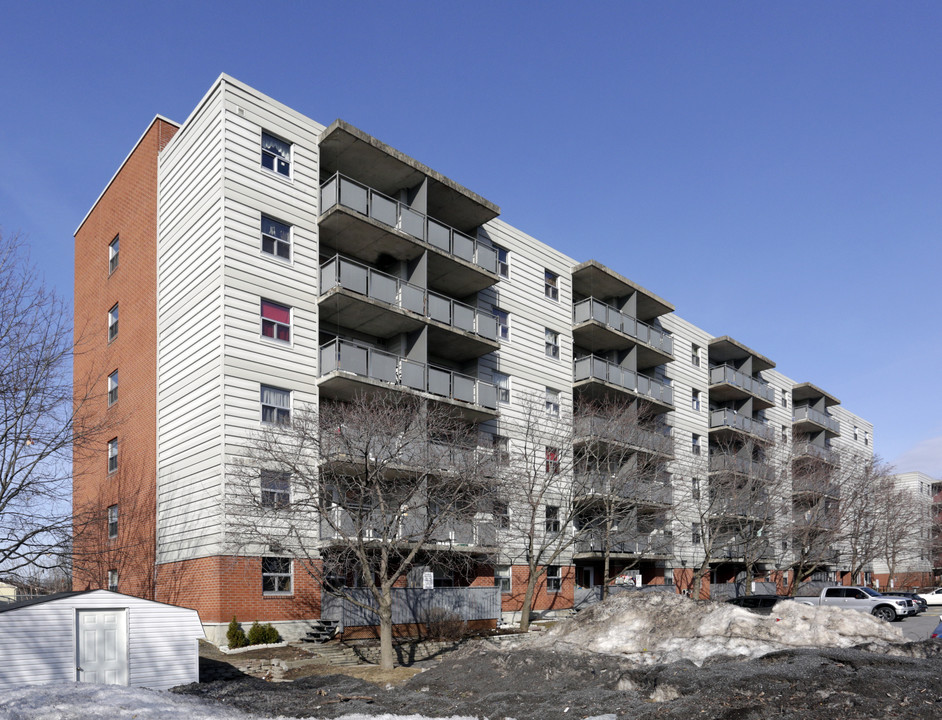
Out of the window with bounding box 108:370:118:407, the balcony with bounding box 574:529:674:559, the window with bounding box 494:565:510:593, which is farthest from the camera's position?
the balcony with bounding box 574:529:674:559

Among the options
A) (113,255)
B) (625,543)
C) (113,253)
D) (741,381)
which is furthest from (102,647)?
(741,381)

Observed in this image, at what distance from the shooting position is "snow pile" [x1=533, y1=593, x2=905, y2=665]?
2264 centimetres

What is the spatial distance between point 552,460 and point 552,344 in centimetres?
851

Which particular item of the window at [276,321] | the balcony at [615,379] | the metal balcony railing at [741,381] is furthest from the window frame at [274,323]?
the metal balcony railing at [741,381]

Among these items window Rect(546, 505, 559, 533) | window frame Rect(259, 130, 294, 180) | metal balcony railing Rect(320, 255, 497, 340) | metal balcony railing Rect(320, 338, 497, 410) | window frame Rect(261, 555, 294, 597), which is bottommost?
window frame Rect(261, 555, 294, 597)

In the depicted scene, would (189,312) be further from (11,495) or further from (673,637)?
(673,637)

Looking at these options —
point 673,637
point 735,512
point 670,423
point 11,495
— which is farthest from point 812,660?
point 670,423

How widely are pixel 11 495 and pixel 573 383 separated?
24.5 metres

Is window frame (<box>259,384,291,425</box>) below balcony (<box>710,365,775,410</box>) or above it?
below

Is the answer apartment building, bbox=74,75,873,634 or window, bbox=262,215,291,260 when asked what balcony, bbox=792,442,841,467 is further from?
window, bbox=262,215,291,260

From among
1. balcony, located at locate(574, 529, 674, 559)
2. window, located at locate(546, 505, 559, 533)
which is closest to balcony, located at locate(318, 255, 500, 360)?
window, located at locate(546, 505, 559, 533)

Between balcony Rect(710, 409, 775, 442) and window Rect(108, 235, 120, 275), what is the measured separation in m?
34.9

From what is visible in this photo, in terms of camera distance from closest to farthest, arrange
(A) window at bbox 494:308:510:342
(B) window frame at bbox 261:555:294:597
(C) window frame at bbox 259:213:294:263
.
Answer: (B) window frame at bbox 261:555:294:597
(C) window frame at bbox 259:213:294:263
(A) window at bbox 494:308:510:342

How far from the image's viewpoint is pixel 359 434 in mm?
24531
